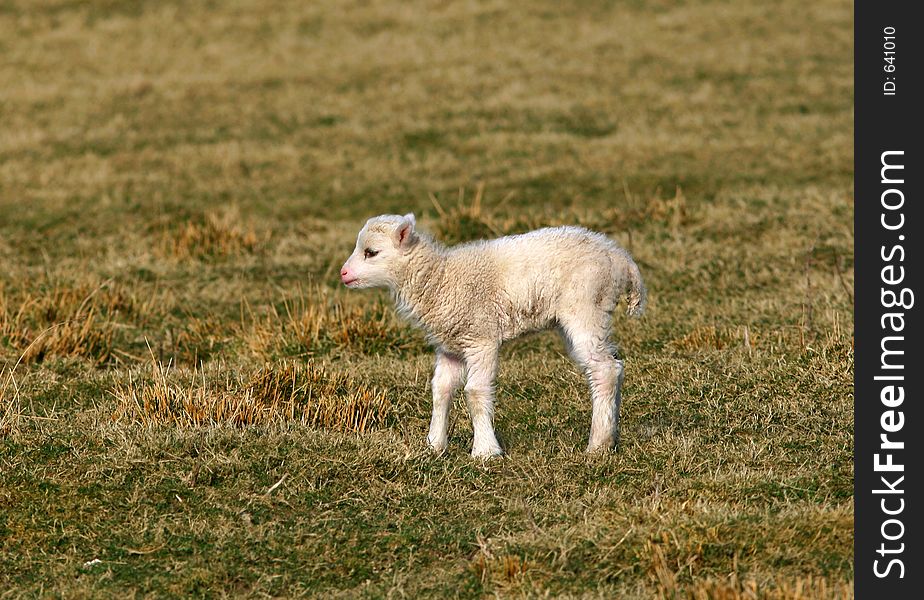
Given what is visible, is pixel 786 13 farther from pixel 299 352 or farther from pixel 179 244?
pixel 299 352

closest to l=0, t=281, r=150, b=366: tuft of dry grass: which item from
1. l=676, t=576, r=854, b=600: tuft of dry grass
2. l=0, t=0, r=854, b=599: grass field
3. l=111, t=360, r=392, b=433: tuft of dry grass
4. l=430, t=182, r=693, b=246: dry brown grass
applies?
l=0, t=0, r=854, b=599: grass field

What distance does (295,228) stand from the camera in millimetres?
16656

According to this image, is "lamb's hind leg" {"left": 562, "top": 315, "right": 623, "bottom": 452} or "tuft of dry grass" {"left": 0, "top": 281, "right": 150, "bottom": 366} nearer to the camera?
"lamb's hind leg" {"left": 562, "top": 315, "right": 623, "bottom": 452}

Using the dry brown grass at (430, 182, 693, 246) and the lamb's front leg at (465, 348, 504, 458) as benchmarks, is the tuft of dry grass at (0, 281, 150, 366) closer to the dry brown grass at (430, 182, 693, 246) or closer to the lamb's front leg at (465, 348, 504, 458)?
the lamb's front leg at (465, 348, 504, 458)

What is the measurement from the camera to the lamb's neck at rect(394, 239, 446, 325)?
25.7 ft

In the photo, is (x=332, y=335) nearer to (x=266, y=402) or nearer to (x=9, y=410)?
(x=266, y=402)

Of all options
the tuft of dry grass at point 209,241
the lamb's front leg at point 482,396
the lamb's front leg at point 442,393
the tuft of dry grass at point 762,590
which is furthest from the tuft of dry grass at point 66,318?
the tuft of dry grass at point 762,590

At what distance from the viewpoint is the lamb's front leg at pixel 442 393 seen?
7875 millimetres

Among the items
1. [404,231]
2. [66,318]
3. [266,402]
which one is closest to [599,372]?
[404,231]

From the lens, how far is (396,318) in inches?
458

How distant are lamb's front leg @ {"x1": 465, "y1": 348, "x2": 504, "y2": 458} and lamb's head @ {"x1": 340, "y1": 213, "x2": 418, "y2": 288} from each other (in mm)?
755

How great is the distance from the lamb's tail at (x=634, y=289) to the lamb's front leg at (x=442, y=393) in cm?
118
